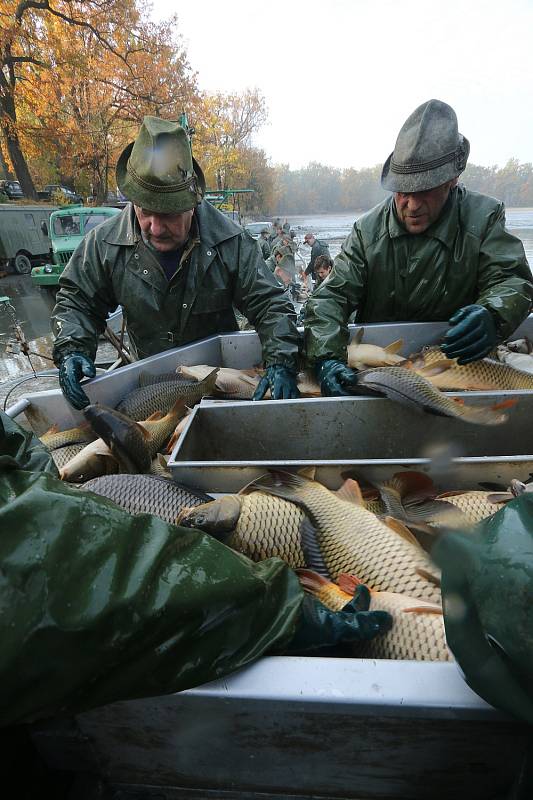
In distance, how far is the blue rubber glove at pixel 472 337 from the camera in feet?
8.35

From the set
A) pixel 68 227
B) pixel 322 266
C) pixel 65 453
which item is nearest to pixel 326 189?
pixel 68 227

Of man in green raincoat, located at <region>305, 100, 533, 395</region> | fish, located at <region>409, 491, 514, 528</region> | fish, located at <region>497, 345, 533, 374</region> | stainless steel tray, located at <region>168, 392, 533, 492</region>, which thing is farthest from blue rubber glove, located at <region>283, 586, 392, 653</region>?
fish, located at <region>497, 345, 533, 374</region>

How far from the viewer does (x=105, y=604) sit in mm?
834

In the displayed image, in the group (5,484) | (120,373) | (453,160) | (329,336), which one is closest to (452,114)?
(453,160)

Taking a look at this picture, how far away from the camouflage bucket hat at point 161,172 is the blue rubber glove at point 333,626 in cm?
235

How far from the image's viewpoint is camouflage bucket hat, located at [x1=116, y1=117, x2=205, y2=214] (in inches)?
103

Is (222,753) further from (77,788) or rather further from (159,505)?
(159,505)

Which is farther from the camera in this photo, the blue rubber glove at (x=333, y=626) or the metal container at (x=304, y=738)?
the blue rubber glove at (x=333, y=626)

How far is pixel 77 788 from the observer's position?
1.23 meters

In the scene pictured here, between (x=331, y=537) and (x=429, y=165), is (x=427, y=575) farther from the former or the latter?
(x=429, y=165)

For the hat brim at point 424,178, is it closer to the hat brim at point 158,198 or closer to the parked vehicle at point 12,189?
the hat brim at point 158,198

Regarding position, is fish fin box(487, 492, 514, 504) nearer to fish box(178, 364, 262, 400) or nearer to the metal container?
the metal container

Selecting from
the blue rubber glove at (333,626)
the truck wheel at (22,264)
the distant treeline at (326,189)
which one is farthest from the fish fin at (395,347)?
the distant treeline at (326,189)

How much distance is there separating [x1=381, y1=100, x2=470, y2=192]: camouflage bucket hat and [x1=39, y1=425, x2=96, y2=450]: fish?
7.58 ft
